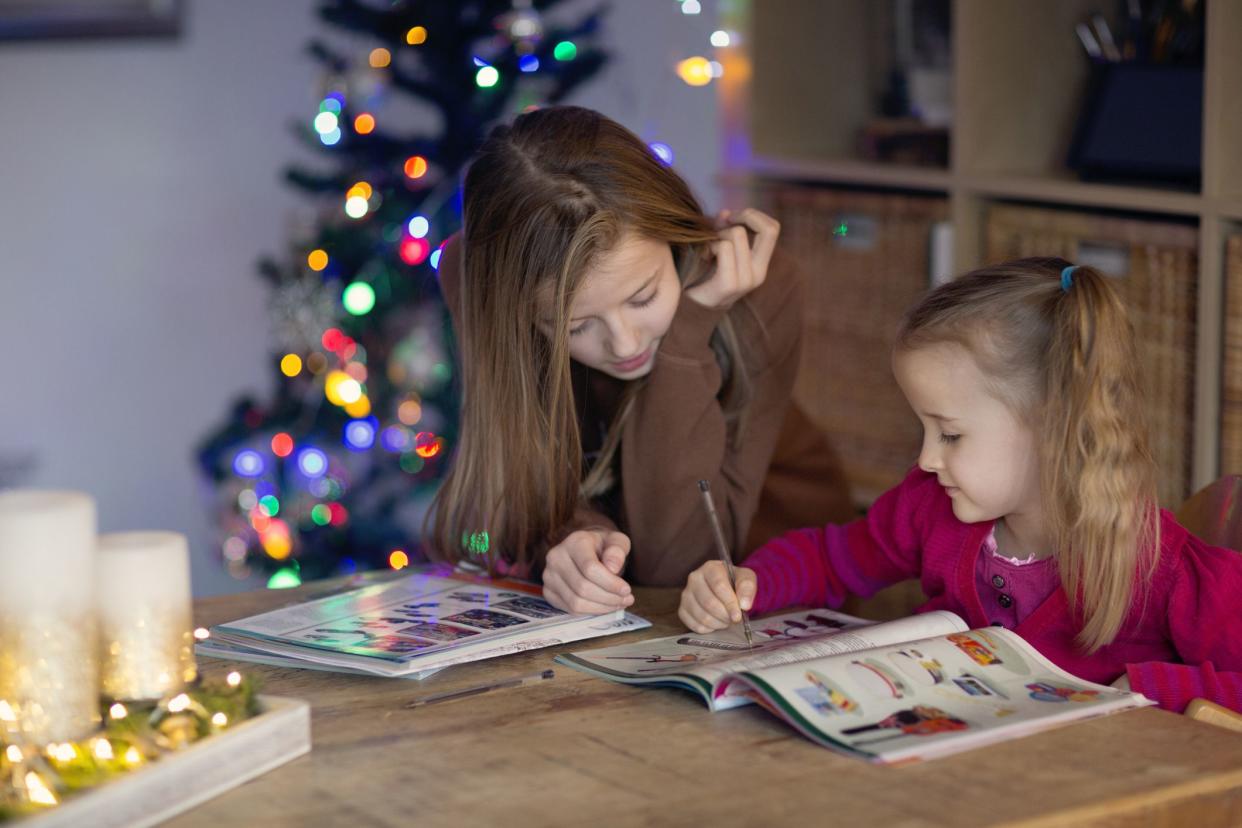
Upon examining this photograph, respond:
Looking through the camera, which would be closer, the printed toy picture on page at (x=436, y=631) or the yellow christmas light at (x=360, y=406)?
the printed toy picture on page at (x=436, y=631)

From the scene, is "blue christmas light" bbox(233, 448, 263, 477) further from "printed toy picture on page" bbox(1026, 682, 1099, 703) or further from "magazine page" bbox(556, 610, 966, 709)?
"printed toy picture on page" bbox(1026, 682, 1099, 703)

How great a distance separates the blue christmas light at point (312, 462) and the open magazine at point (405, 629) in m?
1.38

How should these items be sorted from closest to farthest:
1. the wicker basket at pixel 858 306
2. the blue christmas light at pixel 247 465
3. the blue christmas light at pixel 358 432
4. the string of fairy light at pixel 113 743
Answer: the string of fairy light at pixel 113 743 < the wicker basket at pixel 858 306 < the blue christmas light at pixel 358 432 < the blue christmas light at pixel 247 465

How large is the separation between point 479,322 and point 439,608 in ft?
1.19

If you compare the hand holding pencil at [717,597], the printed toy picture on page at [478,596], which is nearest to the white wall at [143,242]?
the printed toy picture on page at [478,596]

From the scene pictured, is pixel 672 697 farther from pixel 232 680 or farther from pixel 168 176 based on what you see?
pixel 168 176

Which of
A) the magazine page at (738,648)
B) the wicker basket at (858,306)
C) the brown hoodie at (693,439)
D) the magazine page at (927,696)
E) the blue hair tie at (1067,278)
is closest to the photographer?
the magazine page at (927,696)

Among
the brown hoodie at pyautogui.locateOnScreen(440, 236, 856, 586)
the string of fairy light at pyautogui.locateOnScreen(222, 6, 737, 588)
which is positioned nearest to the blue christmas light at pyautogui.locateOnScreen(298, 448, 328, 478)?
the string of fairy light at pyautogui.locateOnScreen(222, 6, 737, 588)

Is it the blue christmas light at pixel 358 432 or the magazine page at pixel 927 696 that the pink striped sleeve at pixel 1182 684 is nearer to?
the magazine page at pixel 927 696

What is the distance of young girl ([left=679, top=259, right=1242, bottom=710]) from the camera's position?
1.21m

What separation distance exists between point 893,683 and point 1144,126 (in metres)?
1.38

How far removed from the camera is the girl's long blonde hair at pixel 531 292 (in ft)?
5.01

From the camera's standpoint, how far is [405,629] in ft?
4.22

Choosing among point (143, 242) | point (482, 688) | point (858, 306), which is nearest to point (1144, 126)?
point (858, 306)
